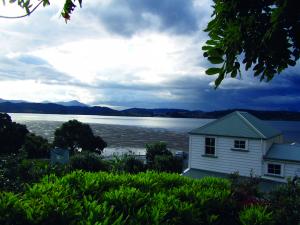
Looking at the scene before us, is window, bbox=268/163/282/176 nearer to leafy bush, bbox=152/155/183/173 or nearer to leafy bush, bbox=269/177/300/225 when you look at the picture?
leafy bush, bbox=152/155/183/173

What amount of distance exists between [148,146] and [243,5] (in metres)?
29.9

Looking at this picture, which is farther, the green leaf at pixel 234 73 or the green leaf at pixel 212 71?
the green leaf at pixel 234 73

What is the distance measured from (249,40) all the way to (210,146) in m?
23.2

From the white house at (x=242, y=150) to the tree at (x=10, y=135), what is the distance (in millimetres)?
38986

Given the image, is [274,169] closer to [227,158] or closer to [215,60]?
[227,158]

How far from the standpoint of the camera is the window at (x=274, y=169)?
76.0ft

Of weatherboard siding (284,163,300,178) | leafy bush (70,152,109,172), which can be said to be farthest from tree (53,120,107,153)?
weatherboard siding (284,163,300,178)

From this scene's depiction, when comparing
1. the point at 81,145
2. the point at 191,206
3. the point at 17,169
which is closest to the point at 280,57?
the point at 191,206

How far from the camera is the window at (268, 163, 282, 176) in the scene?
76.0 feet

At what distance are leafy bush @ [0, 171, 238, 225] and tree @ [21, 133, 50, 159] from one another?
46490 mm

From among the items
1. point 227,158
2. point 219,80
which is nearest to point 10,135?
point 227,158

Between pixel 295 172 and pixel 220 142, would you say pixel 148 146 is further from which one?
pixel 295 172

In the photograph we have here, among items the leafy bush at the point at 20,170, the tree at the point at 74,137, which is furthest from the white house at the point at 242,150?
the tree at the point at 74,137

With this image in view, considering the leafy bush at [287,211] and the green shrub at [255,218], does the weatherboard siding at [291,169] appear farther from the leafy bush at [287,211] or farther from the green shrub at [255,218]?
the green shrub at [255,218]
